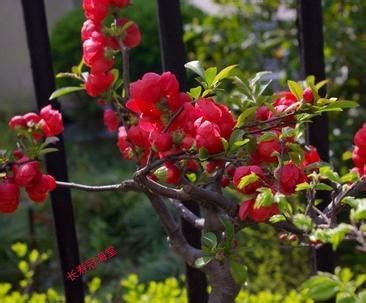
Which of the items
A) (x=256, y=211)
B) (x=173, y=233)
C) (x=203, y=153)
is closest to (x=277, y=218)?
(x=256, y=211)

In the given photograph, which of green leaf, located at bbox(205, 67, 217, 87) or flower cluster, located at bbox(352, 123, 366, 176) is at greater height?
green leaf, located at bbox(205, 67, 217, 87)

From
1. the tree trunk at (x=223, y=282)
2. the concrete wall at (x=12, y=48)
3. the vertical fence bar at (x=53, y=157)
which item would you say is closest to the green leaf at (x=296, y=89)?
the tree trunk at (x=223, y=282)

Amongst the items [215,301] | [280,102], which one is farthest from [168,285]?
[280,102]

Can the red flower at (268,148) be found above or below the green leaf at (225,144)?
below

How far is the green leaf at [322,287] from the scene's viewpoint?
0.78 m

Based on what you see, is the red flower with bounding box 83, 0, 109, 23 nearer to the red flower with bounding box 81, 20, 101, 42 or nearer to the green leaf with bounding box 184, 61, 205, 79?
the red flower with bounding box 81, 20, 101, 42

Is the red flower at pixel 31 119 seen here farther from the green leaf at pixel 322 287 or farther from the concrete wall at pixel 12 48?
the concrete wall at pixel 12 48

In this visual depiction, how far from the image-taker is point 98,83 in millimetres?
Result: 1280

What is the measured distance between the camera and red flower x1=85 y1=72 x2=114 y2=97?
4.19 ft

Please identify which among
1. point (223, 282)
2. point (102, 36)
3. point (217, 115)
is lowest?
point (223, 282)

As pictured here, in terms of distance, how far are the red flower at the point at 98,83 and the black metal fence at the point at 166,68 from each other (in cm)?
32

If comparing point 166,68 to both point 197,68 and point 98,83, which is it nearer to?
point 98,83

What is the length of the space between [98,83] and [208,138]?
33 cm

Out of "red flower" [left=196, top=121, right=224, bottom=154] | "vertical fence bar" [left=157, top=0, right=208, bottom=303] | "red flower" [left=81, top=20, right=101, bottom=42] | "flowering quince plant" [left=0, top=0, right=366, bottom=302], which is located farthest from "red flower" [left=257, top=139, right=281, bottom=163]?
"vertical fence bar" [left=157, top=0, right=208, bottom=303]
